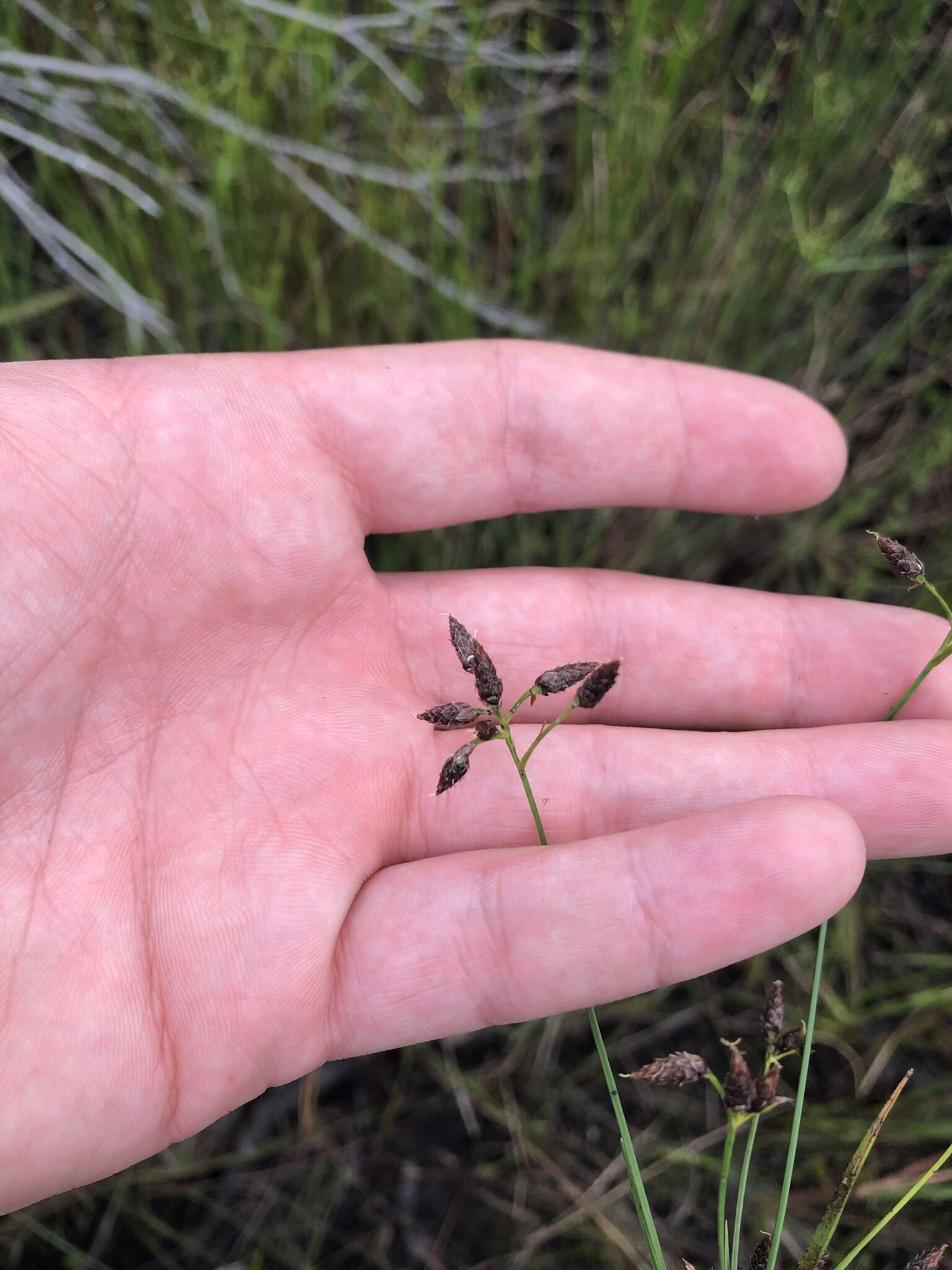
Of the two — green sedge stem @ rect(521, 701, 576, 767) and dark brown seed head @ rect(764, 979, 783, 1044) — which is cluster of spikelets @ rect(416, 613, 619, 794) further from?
dark brown seed head @ rect(764, 979, 783, 1044)

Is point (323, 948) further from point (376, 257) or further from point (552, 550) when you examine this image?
point (376, 257)

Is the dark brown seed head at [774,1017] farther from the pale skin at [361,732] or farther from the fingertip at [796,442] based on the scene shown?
the fingertip at [796,442]

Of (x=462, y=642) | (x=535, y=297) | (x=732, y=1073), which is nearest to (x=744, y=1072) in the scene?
(x=732, y=1073)

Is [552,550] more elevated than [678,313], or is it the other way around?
[678,313]

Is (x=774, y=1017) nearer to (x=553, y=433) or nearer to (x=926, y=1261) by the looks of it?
(x=926, y=1261)

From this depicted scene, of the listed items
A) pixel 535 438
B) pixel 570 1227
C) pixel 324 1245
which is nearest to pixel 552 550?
pixel 535 438

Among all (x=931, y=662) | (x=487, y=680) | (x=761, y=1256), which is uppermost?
(x=487, y=680)
